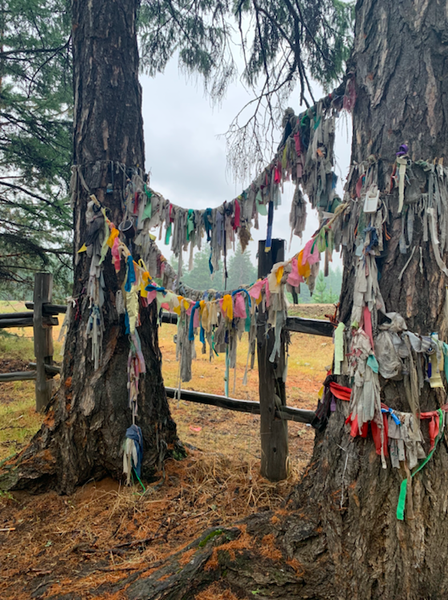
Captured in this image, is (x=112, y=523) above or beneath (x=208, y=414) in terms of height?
above

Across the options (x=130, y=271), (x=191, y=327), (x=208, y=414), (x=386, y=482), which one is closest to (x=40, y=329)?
(x=208, y=414)

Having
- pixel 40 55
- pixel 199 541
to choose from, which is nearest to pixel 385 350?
pixel 199 541

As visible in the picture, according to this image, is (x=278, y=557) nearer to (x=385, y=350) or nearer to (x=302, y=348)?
(x=385, y=350)

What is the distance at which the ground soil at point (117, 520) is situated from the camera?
1876 millimetres

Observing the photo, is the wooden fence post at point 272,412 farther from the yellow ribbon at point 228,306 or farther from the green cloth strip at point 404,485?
the green cloth strip at point 404,485

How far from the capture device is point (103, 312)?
8.87ft

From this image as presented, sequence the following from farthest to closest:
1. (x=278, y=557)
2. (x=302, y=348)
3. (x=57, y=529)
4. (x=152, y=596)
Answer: (x=302, y=348) < (x=57, y=529) < (x=278, y=557) < (x=152, y=596)

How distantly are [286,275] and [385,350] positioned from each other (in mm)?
580

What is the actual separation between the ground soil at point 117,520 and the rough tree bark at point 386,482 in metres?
0.34

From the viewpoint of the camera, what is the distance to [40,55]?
17.0 feet

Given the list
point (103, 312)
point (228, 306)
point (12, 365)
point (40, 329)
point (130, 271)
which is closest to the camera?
point (228, 306)

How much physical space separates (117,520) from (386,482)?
66.4 inches

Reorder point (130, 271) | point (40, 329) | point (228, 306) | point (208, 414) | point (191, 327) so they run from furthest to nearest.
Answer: point (208, 414), point (40, 329), point (130, 271), point (191, 327), point (228, 306)

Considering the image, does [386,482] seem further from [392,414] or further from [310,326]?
[310,326]
